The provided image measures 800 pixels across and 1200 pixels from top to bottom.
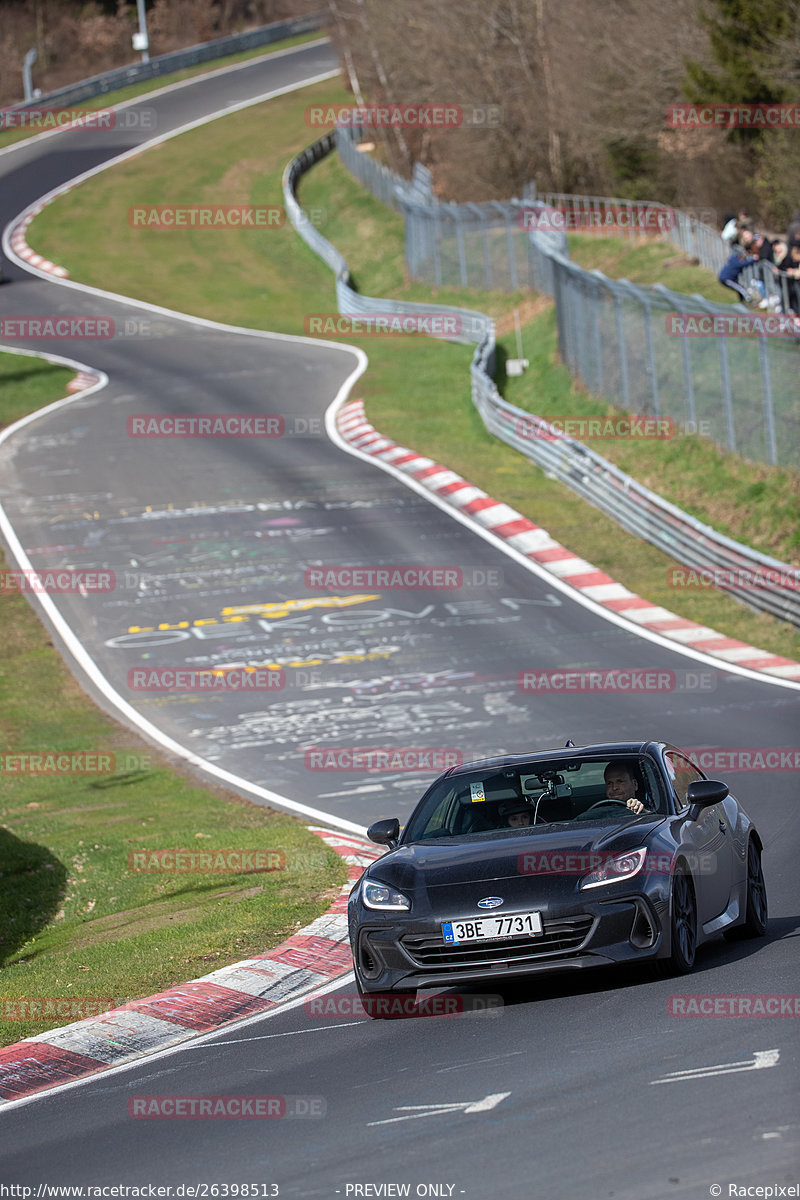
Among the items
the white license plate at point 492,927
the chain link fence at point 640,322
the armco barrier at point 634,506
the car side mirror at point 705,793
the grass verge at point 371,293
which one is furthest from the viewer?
the grass verge at point 371,293

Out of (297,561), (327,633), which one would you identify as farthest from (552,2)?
(327,633)

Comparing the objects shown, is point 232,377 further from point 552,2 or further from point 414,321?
point 552,2

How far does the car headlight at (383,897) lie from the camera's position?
8094mm

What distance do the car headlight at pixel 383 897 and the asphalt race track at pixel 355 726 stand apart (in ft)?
1.96

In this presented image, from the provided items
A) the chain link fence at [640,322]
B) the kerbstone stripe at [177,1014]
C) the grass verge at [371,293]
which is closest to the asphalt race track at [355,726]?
the kerbstone stripe at [177,1014]

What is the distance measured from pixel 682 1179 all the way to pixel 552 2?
51.5 m

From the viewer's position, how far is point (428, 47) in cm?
5556

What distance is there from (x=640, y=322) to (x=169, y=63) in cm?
6464

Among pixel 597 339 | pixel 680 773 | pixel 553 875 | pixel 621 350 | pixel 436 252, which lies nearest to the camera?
pixel 553 875

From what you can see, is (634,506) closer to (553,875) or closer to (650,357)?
(650,357)

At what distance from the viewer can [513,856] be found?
26.7 feet

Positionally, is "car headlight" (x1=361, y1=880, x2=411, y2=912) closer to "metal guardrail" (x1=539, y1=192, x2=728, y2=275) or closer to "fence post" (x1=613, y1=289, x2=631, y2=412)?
"fence post" (x1=613, y1=289, x2=631, y2=412)

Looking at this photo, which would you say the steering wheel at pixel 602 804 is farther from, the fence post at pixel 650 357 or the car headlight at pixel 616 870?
the fence post at pixel 650 357

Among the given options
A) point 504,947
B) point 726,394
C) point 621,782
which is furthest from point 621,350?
point 504,947
